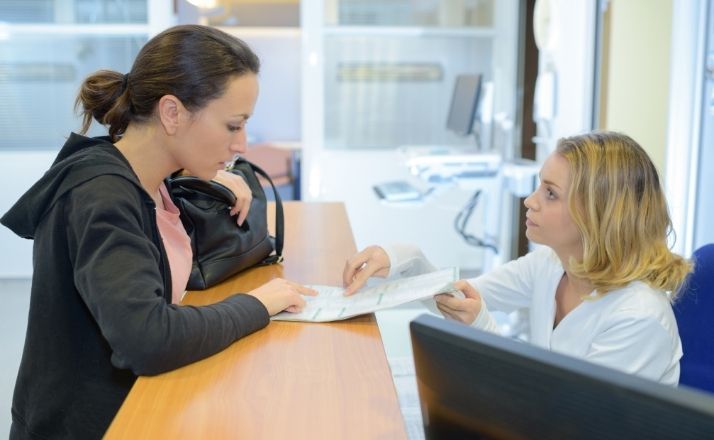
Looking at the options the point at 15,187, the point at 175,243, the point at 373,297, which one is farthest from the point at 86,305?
the point at 15,187

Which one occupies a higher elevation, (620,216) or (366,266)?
(620,216)

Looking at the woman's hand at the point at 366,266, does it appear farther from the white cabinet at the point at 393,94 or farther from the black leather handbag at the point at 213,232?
the white cabinet at the point at 393,94

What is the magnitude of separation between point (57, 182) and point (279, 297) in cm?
39

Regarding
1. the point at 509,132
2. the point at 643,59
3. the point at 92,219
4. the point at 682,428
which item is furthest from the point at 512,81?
the point at 682,428

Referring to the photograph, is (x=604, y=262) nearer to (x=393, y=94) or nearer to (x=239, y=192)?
(x=239, y=192)

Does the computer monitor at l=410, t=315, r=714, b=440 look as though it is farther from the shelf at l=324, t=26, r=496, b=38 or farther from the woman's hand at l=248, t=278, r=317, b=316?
the shelf at l=324, t=26, r=496, b=38

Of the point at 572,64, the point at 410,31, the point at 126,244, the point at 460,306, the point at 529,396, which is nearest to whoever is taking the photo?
the point at 529,396

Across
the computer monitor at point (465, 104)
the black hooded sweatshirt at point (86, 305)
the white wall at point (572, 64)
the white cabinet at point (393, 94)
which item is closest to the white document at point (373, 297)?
the black hooded sweatshirt at point (86, 305)

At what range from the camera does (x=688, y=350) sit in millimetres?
1204

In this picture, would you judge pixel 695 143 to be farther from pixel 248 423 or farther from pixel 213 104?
pixel 248 423

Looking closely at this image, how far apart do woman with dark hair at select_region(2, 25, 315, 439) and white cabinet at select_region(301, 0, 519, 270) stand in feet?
10.1

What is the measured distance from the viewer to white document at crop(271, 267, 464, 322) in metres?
1.25

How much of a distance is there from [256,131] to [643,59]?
10.6 ft

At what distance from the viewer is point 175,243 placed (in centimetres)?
144
